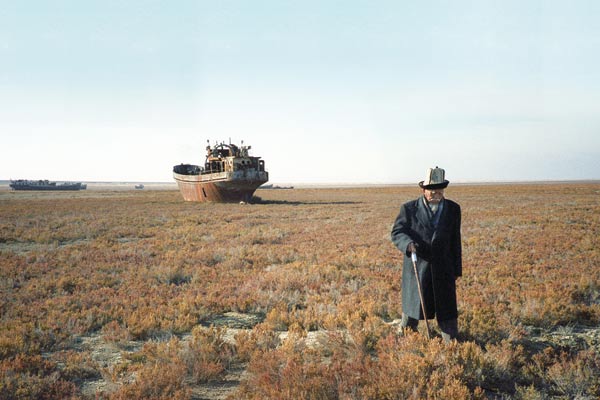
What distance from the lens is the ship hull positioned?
3969cm

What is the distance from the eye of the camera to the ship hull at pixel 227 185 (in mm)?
39688

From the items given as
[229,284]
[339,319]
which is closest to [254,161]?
[229,284]

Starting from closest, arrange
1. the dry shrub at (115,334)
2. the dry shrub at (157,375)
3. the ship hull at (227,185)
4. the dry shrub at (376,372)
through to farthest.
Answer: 1. the dry shrub at (376,372)
2. the dry shrub at (157,375)
3. the dry shrub at (115,334)
4. the ship hull at (227,185)

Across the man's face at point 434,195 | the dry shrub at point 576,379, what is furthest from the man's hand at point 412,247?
the dry shrub at point 576,379

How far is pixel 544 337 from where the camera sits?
5.50 metres

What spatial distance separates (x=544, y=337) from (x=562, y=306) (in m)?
1.48

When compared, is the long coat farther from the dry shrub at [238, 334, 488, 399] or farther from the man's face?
the dry shrub at [238, 334, 488, 399]

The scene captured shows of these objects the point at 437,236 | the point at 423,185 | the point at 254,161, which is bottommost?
the point at 437,236

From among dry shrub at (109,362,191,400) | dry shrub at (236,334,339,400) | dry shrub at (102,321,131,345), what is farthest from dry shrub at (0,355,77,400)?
dry shrub at (236,334,339,400)

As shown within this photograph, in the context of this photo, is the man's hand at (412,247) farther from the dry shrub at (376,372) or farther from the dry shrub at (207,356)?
the dry shrub at (207,356)

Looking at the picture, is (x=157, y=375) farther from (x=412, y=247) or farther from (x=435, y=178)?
(x=435, y=178)

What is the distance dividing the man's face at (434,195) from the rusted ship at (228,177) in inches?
1399

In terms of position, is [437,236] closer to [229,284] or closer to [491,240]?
[229,284]

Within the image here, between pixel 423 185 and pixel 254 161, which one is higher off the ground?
pixel 254 161
